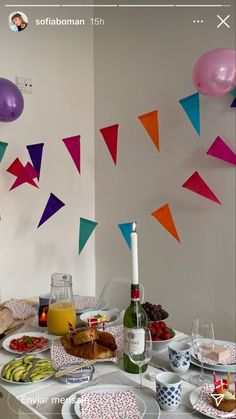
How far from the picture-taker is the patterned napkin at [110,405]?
3.04 ft

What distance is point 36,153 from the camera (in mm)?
2365

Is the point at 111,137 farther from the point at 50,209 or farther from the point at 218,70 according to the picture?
the point at 218,70

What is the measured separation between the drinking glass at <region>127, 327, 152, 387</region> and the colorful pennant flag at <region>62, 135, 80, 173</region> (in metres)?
1.64

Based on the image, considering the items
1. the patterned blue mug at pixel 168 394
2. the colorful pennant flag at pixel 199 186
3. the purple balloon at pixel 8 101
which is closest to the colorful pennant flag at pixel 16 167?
the purple balloon at pixel 8 101

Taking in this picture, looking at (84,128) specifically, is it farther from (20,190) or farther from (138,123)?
(20,190)

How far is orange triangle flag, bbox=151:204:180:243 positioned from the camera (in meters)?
2.29

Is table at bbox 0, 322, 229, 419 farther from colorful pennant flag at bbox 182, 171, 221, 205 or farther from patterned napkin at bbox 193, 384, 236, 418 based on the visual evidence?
colorful pennant flag at bbox 182, 171, 221, 205

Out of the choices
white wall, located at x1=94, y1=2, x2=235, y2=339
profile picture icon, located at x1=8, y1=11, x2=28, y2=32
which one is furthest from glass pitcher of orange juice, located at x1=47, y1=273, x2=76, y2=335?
profile picture icon, located at x1=8, y1=11, x2=28, y2=32

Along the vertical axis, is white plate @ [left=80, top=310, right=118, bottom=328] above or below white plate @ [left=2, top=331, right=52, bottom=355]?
above

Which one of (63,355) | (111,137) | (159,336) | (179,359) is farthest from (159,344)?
(111,137)

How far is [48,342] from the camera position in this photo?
136cm

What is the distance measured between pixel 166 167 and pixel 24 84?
3.08 feet

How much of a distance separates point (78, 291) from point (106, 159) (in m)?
0.91

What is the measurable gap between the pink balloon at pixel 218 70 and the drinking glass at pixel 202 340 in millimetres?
966
